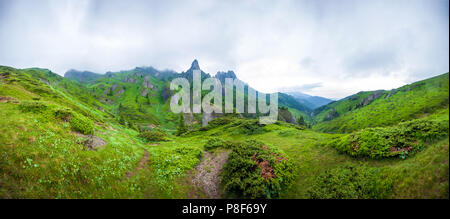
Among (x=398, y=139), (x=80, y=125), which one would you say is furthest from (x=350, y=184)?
(x=80, y=125)

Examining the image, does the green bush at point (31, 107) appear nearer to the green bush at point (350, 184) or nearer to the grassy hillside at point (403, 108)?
the green bush at point (350, 184)

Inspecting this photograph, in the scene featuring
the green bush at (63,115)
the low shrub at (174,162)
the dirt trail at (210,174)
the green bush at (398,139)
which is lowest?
the dirt trail at (210,174)

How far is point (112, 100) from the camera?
17012 cm

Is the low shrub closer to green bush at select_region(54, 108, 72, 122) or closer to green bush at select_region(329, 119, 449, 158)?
green bush at select_region(54, 108, 72, 122)

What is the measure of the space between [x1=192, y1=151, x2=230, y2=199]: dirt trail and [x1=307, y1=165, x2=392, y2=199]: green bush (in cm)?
723

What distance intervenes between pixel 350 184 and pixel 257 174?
5.96 m

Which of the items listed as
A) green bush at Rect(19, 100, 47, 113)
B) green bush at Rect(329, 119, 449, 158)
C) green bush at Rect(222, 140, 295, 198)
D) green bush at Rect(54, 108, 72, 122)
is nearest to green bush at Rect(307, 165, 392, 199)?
green bush at Rect(329, 119, 449, 158)

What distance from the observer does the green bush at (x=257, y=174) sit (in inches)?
434

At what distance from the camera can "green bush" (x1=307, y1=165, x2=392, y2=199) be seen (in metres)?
8.54

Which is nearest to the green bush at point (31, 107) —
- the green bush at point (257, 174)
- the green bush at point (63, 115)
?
the green bush at point (63, 115)

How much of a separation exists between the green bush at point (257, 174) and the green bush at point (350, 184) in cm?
215

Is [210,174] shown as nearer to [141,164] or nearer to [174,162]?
[174,162]
